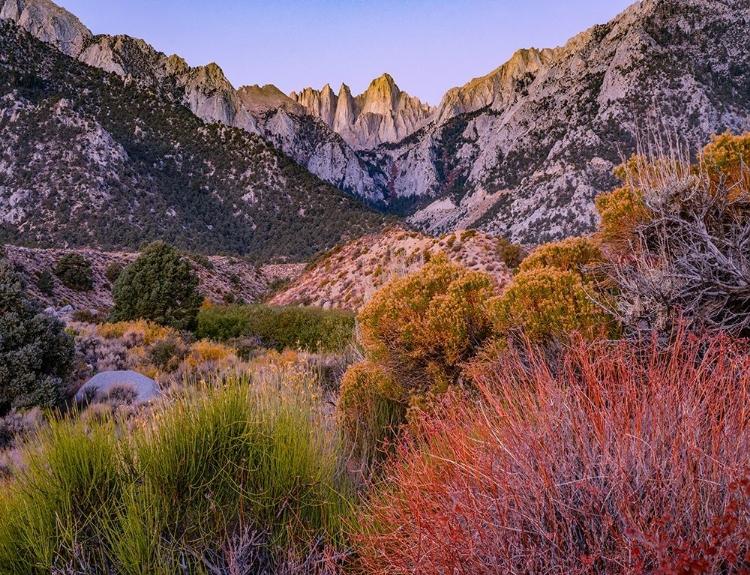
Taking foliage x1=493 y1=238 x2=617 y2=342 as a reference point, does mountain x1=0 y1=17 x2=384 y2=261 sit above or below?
above

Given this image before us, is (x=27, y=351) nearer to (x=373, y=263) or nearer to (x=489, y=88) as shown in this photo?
(x=373, y=263)

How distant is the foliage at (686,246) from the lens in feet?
12.4

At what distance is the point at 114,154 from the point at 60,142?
14.8 ft

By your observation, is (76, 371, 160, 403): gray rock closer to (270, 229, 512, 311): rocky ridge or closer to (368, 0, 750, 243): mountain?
(270, 229, 512, 311): rocky ridge

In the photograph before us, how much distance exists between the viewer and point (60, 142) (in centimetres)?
4306

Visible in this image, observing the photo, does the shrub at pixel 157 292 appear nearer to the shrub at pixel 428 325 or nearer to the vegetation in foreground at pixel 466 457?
the shrub at pixel 428 325

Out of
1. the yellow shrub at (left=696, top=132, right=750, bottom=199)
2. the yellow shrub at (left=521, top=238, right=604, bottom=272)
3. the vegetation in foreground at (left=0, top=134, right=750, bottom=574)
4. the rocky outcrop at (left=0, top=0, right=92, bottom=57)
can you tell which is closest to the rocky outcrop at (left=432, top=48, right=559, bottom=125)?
the rocky outcrop at (left=0, top=0, right=92, bottom=57)

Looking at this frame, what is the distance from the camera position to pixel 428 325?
4.89 m

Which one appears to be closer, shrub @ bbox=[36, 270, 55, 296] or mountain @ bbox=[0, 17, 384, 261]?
shrub @ bbox=[36, 270, 55, 296]

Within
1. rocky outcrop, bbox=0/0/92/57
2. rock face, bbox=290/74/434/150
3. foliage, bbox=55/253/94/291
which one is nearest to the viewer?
foliage, bbox=55/253/94/291

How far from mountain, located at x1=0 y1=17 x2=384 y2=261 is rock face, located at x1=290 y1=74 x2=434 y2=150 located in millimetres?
96096

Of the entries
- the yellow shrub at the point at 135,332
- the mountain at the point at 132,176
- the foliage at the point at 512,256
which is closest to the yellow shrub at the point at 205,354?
the yellow shrub at the point at 135,332

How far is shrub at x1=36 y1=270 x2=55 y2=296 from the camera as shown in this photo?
21.0m

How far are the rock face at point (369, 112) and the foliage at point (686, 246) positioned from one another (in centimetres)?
14615
